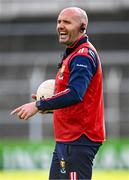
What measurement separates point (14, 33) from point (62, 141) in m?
13.6

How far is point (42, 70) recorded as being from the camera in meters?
17.8

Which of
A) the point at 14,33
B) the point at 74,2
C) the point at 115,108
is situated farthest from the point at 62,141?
the point at 74,2

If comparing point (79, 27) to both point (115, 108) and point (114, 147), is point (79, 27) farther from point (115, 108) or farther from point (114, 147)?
point (115, 108)

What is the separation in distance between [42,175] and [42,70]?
539 centimetres

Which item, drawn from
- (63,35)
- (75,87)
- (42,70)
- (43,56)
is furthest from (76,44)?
(43,56)

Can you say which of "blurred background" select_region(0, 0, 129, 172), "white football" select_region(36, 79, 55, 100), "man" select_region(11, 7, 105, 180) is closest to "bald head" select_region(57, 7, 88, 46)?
"man" select_region(11, 7, 105, 180)

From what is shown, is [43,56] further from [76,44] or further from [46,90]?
[76,44]

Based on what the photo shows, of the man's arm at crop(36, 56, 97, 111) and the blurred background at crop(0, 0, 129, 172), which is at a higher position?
the blurred background at crop(0, 0, 129, 172)

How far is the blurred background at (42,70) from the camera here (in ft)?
49.2

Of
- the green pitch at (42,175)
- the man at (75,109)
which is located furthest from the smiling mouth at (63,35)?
the green pitch at (42,175)

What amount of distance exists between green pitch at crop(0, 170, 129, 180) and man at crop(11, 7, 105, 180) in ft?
19.0

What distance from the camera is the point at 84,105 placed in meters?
5.92

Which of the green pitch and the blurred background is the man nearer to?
the green pitch

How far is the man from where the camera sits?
583 cm
